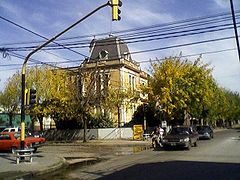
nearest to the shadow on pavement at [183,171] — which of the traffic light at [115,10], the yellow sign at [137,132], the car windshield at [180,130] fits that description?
the traffic light at [115,10]

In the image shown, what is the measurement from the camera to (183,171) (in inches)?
536

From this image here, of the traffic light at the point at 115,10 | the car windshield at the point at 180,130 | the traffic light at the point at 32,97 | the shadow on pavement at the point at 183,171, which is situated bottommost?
the shadow on pavement at the point at 183,171

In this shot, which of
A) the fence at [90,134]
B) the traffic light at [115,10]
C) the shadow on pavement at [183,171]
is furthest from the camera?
the fence at [90,134]

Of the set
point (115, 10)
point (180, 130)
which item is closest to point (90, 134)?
point (180, 130)

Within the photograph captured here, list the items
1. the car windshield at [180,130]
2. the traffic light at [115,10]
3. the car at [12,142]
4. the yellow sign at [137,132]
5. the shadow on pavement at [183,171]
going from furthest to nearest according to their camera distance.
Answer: the yellow sign at [137,132]
the car windshield at [180,130]
the car at [12,142]
the traffic light at [115,10]
the shadow on pavement at [183,171]

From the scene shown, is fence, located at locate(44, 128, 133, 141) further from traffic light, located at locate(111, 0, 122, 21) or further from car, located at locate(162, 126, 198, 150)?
traffic light, located at locate(111, 0, 122, 21)

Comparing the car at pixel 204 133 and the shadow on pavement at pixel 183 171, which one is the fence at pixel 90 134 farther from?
the shadow on pavement at pixel 183 171

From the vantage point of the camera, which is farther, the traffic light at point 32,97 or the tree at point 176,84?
the tree at point 176,84

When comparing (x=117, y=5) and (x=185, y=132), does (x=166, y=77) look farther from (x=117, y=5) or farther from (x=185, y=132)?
(x=117, y=5)

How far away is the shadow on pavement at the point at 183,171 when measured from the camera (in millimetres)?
12266

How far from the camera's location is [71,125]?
1694 inches

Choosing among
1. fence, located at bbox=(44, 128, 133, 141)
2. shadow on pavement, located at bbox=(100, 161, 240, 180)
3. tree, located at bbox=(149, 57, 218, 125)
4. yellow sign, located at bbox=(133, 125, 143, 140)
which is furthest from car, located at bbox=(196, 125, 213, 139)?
shadow on pavement, located at bbox=(100, 161, 240, 180)

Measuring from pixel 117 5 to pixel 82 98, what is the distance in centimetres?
2235

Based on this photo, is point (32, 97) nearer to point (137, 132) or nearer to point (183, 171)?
point (183, 171)
